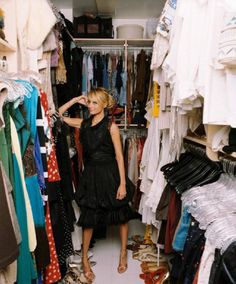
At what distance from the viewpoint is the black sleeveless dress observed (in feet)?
7.81

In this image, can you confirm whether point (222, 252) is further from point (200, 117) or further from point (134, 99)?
point (134, 99)

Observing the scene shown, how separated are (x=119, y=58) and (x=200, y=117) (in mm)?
1747

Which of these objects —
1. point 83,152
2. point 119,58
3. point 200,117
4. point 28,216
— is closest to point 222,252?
point 28,216

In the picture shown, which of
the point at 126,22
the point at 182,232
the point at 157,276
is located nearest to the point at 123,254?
the point at 157,276

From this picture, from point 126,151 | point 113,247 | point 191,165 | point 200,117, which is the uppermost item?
point 200,117

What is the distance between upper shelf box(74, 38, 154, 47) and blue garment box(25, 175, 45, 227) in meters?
2.18

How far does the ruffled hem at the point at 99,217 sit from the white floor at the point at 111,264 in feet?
1.31

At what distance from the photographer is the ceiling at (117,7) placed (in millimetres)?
3012

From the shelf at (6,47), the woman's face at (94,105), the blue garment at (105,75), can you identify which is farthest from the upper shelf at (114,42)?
the shelf at (6,47)

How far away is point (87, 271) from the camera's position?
7.77 feet

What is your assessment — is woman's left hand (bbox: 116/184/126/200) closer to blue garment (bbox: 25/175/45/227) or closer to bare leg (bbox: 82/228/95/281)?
bare leg (bbox: 82/228/95/281)

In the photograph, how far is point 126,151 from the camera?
316 cm

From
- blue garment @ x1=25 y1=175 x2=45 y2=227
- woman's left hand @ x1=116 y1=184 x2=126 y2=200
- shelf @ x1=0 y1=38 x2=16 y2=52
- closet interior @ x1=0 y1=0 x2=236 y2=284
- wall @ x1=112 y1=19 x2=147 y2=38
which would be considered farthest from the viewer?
wall @ x1=112 y1=19 x2=147 y2=38

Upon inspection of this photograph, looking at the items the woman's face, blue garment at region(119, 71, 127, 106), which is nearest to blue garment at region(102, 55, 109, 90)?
blue garment at region(119, 71, 127, 106)
